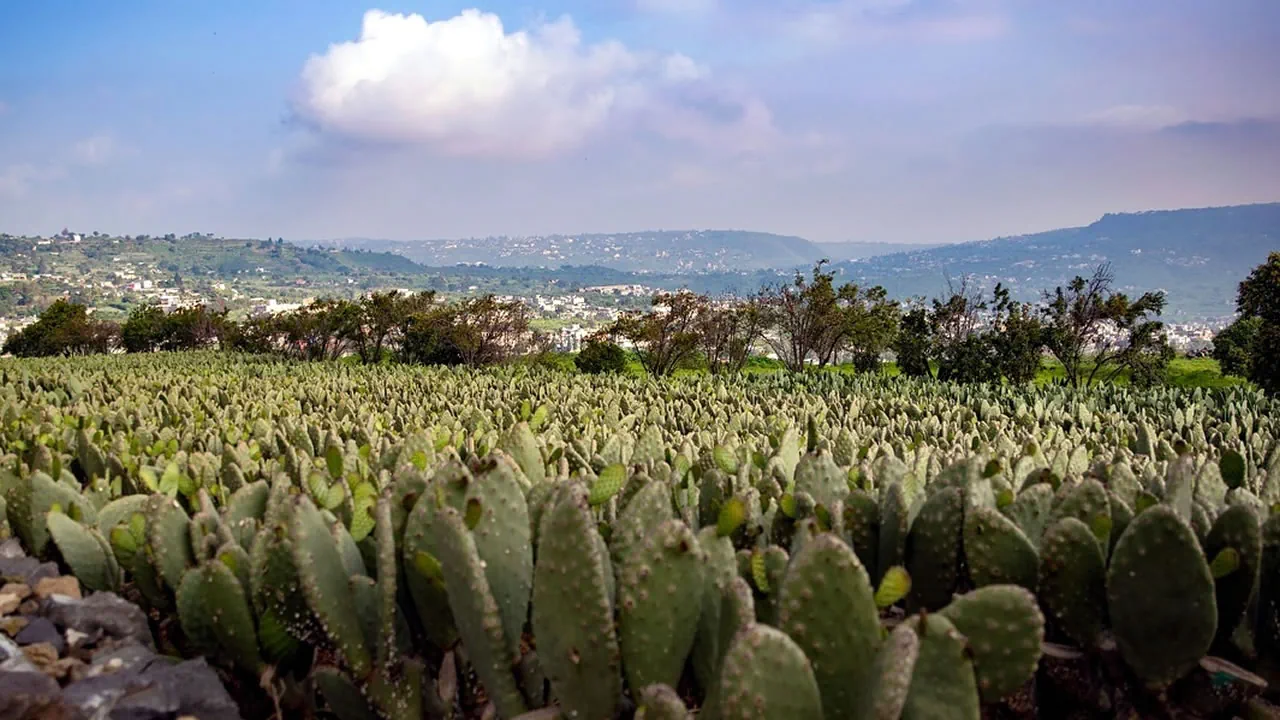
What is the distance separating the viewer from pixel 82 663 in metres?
2.73

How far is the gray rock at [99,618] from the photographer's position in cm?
293

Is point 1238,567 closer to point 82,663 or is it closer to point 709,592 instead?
point 709,592

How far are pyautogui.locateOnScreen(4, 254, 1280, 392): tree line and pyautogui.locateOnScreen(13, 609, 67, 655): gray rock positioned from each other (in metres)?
24.3

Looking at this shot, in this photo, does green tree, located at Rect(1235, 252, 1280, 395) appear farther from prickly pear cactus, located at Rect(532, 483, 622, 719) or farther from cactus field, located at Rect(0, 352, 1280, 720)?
prickly pear cactus, located at Rect(532, 483, 622, 719)

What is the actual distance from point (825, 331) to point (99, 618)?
3407cm

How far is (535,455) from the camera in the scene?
4.11 m

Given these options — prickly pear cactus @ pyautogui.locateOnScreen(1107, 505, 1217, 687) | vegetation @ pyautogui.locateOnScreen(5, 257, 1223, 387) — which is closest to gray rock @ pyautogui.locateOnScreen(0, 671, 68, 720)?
prickly pear cactus @ pyautogui.locateOnScreen(1107, 505, 1217, 687)

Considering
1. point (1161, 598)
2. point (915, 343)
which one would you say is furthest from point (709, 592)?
point (915, 343)

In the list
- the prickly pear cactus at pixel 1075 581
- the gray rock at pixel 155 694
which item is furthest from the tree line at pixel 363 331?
the prickly pear cactus at pixel 1075 581

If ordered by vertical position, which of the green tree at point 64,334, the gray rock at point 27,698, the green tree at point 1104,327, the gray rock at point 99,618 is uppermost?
the gray rock at point 27,698

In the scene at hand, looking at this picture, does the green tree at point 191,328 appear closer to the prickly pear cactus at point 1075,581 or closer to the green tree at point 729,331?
the green tree at point 729,331

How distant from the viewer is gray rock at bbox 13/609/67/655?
279cm

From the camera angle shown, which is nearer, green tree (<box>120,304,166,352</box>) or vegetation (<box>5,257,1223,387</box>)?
vegetation (<box>5,257,1223,387</box>)

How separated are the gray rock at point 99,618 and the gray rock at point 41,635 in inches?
2.9
